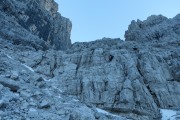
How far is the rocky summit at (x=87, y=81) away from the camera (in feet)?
64.8

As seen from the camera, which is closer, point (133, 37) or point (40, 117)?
point (40, 117)

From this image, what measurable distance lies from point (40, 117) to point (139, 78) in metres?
15.7

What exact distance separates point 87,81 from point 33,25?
35.2 meters

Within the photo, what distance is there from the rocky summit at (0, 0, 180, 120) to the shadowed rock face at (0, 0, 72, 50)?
300mm

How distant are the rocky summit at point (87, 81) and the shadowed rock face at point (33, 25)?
0.30m

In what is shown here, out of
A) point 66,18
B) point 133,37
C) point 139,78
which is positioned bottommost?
point 139,78

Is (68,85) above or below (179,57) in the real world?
below

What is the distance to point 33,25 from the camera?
60.1m

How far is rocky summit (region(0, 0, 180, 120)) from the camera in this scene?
19750 millimetres

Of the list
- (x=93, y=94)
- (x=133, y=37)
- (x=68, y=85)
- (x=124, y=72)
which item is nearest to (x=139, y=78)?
(x=124, y=72)

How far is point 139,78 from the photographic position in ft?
98.8

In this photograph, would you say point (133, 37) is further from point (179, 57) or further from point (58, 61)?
point (58, 61)

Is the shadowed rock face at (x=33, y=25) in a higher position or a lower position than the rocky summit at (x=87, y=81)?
higher

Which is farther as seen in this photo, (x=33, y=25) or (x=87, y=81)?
(x=33, y=25)
